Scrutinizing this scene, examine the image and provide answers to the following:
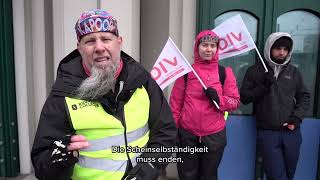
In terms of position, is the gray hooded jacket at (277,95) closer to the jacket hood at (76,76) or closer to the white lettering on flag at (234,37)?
the white lettering on flag at (234,37)

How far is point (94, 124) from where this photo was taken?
4.91 feet

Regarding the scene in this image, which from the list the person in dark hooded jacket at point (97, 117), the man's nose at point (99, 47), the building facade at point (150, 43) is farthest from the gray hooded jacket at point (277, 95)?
the man's nose at point (99, 47)

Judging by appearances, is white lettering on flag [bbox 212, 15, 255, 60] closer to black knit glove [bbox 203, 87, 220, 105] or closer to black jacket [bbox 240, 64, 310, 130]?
black jacket [bbox 240, 64, 310, 130]

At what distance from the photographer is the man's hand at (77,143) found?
4.52 feet

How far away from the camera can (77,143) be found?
1.38 meters

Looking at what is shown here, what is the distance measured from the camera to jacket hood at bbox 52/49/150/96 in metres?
1.53

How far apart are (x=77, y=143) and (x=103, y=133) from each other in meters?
0.18

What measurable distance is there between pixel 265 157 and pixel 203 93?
3.25 feet

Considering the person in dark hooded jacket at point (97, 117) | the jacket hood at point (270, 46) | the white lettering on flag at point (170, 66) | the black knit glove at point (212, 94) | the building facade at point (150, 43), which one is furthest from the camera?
the building facade at point (150, 43)

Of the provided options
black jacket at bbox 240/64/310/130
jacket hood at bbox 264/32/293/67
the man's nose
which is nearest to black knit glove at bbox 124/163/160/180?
the man's nose

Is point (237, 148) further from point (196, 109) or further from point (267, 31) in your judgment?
point (267, 31)

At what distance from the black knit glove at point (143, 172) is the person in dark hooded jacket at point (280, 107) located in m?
1.78

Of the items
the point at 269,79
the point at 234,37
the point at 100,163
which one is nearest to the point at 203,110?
the point at 269,79

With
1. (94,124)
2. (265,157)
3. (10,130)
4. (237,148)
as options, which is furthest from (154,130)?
(10,130)
